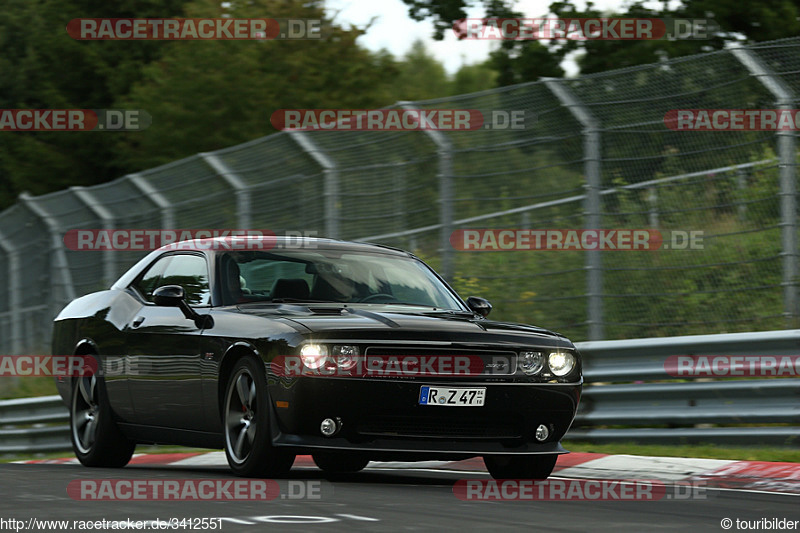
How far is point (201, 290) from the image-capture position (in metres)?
8.89

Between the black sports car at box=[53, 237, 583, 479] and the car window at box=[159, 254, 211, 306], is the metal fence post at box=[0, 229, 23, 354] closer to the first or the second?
the black sports car at box=[53, 237, 583, 479]

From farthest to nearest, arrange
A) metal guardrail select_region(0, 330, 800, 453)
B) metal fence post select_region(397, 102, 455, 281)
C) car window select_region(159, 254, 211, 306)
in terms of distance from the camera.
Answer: metal fence post select_region(397, 102, 455, 281) < metal guardrail select_region(0, 330, 800, 453) < car window select_region(159, 254, 211, 306)

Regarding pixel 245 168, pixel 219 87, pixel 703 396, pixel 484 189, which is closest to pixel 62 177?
pixel 219 87

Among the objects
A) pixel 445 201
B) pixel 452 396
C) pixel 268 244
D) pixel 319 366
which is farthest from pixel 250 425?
pixel 445 201

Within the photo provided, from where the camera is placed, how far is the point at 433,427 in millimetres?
7609

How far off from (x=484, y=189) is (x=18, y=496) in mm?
6189

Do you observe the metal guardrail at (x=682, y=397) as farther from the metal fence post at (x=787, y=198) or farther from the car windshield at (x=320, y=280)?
the car windshield at (x=320, y=280)

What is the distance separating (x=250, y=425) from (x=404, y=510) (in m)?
1.67

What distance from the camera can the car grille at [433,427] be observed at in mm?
7527

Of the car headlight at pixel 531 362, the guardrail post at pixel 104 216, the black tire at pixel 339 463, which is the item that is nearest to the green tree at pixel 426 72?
the guardrail post at pixel 104 216

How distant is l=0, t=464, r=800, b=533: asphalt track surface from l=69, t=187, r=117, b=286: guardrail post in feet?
30.9

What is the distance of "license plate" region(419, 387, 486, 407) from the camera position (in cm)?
752

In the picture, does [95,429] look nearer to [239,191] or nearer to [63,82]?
[239,191]

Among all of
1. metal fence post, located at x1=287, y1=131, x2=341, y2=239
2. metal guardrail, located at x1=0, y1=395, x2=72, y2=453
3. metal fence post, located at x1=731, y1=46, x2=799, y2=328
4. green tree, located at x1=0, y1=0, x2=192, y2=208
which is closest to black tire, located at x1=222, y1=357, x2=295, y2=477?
metal fence post, located at x1=731, y1=46, x2=799, y2=328
